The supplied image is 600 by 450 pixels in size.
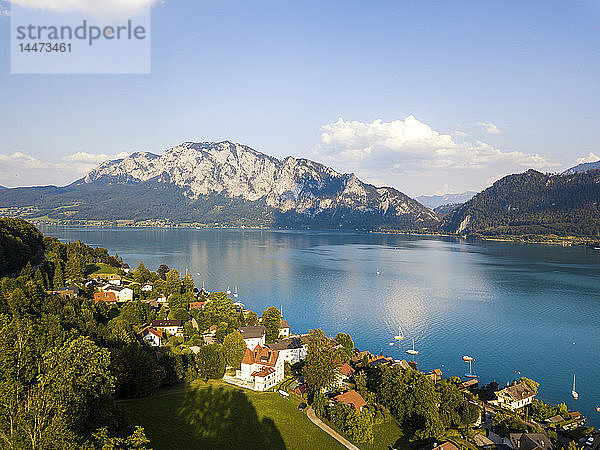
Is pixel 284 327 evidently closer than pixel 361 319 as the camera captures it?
Yes

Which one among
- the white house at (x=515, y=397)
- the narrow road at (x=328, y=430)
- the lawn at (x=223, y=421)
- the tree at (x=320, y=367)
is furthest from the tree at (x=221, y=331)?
the white house at (x=515, y=397)

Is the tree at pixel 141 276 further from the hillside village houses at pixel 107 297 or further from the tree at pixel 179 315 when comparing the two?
the tree at pixel 179 315

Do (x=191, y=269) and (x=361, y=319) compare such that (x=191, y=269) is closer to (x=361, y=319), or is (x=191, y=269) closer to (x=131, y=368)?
(x=361, y=319)

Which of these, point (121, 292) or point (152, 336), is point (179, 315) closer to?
point (152, 336)

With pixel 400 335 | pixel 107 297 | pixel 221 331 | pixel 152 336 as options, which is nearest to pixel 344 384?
pixel 221 331

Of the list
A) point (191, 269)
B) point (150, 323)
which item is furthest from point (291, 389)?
point (191, 269)

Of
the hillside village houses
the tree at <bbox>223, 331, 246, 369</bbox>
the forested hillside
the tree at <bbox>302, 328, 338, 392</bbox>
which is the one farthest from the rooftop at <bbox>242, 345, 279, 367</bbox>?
the hillside village houses

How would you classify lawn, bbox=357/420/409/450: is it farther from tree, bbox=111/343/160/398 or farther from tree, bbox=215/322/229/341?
tree, bbox=215/322/229/341

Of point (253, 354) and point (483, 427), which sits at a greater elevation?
point (253, 354)
